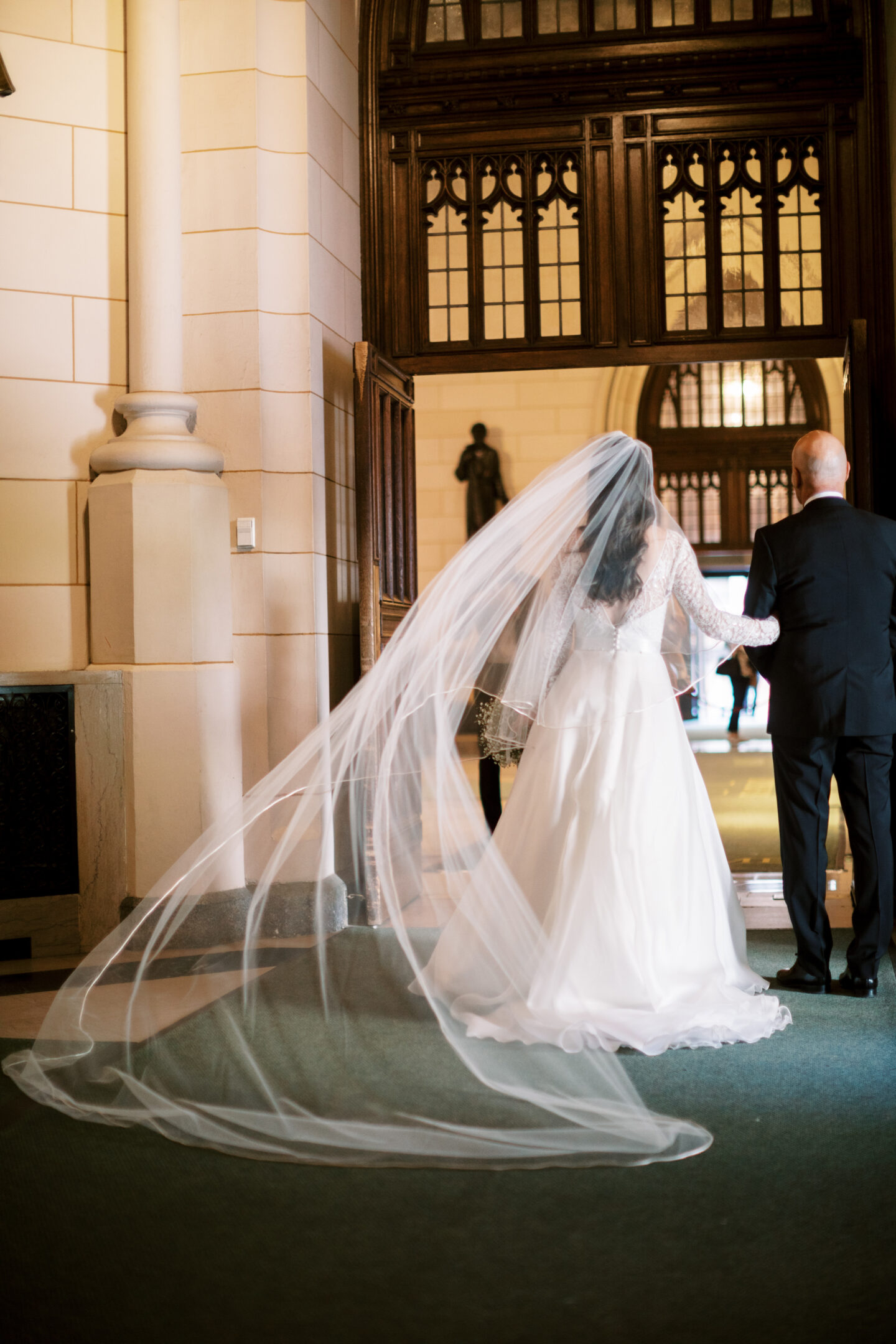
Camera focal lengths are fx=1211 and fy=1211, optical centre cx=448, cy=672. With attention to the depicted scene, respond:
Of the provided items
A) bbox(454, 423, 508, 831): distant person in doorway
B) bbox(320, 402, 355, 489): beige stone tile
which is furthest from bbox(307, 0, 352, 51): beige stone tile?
bbox(454, 423, 508, 831): distant person in doorway

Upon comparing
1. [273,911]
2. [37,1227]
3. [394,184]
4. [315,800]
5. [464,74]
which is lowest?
[37,1227]

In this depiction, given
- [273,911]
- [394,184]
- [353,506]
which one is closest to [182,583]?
[353,506]

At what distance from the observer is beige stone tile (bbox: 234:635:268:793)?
5160 millimetres

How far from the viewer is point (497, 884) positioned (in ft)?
11.2

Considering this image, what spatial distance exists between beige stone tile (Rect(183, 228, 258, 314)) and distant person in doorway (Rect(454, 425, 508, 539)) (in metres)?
7.25

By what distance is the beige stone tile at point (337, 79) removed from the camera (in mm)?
5492

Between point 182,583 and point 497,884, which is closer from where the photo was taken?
point 497,884

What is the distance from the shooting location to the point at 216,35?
5176 millimetres

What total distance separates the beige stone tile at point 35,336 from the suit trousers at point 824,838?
3291mm

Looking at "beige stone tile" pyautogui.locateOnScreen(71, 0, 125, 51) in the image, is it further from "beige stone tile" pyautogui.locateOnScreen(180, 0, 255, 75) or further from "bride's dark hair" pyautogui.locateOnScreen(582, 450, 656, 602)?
"bride's dark hair" pyautogui.locateOnScreen(582, 450, 656, 602)

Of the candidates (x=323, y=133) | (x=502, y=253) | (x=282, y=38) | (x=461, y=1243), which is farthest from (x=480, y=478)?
(x=461, y=1243)

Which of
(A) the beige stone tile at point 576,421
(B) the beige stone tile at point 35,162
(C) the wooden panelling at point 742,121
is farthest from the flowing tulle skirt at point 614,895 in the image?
(A) the beige stone tile at point 576,421

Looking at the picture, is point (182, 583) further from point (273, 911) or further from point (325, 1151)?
point (325, 1151)

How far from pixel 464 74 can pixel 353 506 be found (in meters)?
2.23
